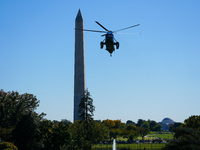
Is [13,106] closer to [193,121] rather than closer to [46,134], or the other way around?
[46,134]

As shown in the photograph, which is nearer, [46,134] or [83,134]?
[46,134]

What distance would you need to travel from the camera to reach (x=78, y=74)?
10038 centimetres

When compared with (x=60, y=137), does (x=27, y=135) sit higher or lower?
higher

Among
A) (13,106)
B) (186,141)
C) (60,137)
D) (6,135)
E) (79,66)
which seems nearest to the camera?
(186,141)

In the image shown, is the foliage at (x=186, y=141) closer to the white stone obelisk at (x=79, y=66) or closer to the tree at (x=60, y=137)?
Answer: the tree at (x=60, y=137)

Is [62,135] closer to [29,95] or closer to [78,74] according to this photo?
[29,95]

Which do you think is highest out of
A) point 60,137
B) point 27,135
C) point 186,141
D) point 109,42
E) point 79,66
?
point 79,66

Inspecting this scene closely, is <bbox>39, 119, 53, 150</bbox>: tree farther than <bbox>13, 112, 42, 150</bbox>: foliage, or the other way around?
<bbox>39, 119, 53, 150</bbox>: tree

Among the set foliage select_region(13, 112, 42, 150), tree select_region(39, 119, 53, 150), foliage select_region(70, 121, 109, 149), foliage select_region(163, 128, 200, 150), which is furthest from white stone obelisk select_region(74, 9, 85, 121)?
foliage select_region(163, 128, 200, 150)

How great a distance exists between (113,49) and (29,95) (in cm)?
2627

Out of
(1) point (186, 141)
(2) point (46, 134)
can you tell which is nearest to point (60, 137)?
(2) point (46, 134)

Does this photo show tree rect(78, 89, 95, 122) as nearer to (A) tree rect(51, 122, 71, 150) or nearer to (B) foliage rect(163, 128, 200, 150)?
(A) tree rect(51, 122, 71, 150)

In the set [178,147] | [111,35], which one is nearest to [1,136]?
[111,35]

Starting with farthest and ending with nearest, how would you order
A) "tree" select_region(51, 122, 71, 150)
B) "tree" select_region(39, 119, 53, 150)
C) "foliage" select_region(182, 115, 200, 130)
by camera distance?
"foliage" select_region(182, 115, 200, 130)
"tree" select_region(51, 122, 71, 150)
"tree" select_region(39, 119, 53, 150)
